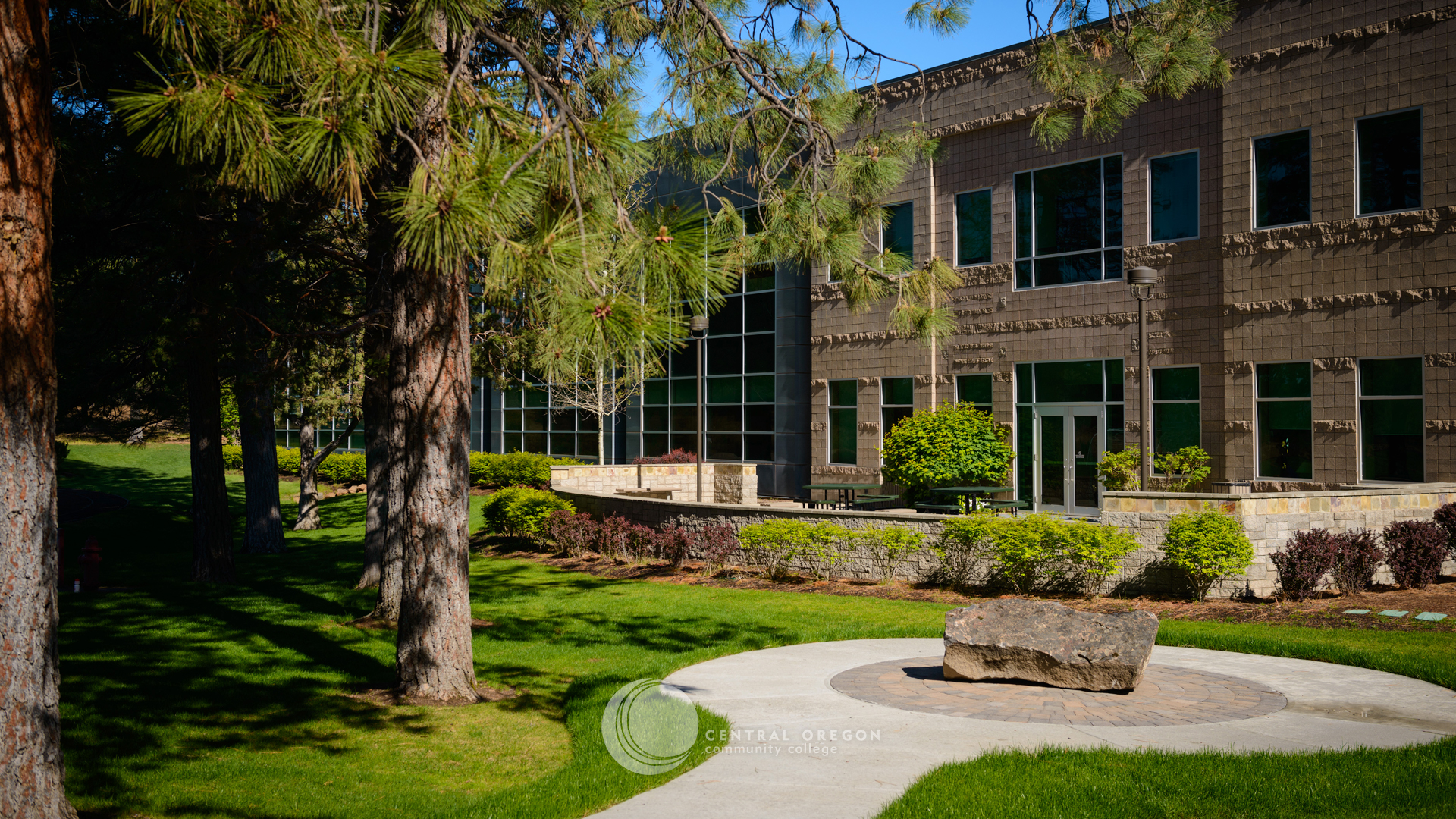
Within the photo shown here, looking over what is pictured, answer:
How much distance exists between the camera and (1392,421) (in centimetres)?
1672

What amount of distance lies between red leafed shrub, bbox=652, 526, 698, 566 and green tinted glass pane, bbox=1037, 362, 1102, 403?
8.85 metres

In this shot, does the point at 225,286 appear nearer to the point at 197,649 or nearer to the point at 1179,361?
the point at 197,649

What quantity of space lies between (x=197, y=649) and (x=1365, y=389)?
1738 cm

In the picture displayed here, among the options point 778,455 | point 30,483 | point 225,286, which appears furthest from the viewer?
point 778,455

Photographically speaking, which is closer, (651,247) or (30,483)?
(30,483)

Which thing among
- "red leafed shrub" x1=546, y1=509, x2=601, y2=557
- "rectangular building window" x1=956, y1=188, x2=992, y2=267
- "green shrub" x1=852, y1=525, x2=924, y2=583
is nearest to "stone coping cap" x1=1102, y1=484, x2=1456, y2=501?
"green shrub" x1=852, y1=525, x2=924, y2=583

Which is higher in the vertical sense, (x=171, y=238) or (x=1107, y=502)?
(x=171, y=238)

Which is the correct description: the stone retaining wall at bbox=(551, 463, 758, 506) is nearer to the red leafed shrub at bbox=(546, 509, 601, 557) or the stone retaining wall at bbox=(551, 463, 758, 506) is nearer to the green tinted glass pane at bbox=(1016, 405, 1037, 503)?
the red leafed shrub at bbox=(546, 509, 601, 557)

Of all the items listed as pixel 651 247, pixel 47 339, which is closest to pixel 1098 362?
pixel 651 247

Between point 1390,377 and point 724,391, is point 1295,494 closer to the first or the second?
point 1390,377

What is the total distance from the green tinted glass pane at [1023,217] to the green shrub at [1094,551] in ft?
32.1

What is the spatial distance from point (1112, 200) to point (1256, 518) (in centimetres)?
969

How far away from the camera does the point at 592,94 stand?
10.3 m

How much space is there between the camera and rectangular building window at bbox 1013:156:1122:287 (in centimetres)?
2062
